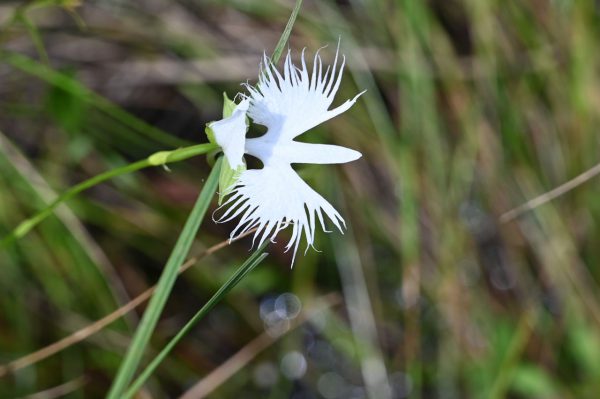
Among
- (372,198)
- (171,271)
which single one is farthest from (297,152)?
(372,198)

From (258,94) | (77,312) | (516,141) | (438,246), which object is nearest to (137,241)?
(77,312)

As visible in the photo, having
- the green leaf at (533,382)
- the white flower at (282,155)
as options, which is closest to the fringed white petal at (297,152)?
the white flower at (282,155)

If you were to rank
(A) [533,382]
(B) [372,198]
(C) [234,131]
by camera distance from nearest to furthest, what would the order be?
(C) [234,131] < (A) [533,382] < (B) [372,198]

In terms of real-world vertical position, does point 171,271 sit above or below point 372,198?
below

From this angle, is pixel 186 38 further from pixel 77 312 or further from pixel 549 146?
pixel 549 146

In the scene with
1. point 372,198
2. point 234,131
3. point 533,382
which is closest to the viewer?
point 234,131

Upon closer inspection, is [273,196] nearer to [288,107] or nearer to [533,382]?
[288,107]
